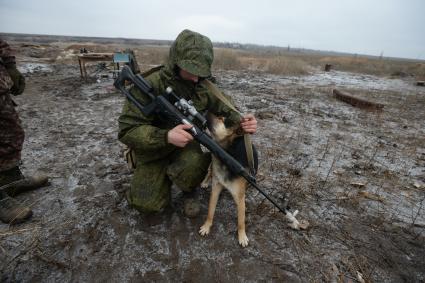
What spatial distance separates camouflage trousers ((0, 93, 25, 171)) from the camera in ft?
8.80

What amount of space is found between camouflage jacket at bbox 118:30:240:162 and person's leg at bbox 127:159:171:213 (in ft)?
0.38

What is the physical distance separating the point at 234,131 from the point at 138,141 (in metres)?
0.93

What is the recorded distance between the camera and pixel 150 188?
2.74 metres

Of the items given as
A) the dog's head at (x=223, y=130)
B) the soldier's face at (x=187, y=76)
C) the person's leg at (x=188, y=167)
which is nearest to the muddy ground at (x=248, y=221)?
the person's leg at (x=188, y=167)

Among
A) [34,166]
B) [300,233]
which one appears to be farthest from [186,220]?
[34,166]

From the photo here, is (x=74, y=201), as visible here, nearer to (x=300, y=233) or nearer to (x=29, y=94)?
(x=300, y=233)

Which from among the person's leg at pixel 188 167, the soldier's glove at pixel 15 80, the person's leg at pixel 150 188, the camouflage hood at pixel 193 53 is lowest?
the person's leg at pixel 150 188

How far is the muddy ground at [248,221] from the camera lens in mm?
2277

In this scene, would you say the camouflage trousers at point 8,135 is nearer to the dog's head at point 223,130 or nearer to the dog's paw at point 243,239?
the dog's head at point 223,130

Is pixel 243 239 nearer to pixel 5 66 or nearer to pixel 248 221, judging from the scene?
pixel 248 221

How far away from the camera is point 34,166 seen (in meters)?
3.83

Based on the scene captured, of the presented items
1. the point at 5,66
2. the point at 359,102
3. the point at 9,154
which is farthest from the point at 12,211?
the point at 359,102

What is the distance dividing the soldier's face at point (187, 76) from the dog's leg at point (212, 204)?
106 centimetres

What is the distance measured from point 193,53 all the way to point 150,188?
1454 mm
